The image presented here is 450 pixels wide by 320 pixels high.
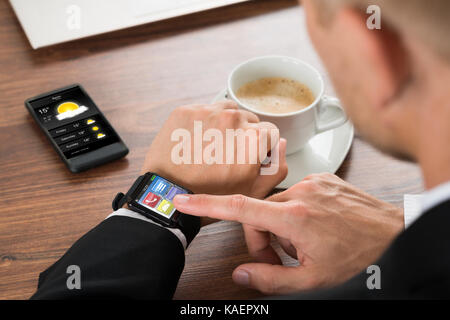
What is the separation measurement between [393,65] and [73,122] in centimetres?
61

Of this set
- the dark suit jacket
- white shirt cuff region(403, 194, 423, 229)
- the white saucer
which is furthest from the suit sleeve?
white shirt cuff region(403, 194, 423, 229)

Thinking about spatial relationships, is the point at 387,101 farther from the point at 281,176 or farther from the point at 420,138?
the point at 281,176

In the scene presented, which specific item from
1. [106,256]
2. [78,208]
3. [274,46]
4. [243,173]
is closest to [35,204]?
[78,208]

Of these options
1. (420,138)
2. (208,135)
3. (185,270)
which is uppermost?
(420,138)

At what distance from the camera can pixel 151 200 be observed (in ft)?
2.40

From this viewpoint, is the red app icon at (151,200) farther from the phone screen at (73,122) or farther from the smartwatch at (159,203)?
the phone screen at (73,122)

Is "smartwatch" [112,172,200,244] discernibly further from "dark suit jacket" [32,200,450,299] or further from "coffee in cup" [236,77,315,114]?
"coffee in cup" [236,77,315,114]

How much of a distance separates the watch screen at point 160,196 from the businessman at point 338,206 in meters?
0.02

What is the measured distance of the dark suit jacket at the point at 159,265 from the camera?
0.43 meters

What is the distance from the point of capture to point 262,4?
3.81 feet

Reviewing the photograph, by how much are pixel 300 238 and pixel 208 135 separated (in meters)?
0.25

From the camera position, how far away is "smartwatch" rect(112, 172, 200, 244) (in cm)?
72

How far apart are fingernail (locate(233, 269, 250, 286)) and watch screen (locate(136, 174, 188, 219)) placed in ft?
0.42
